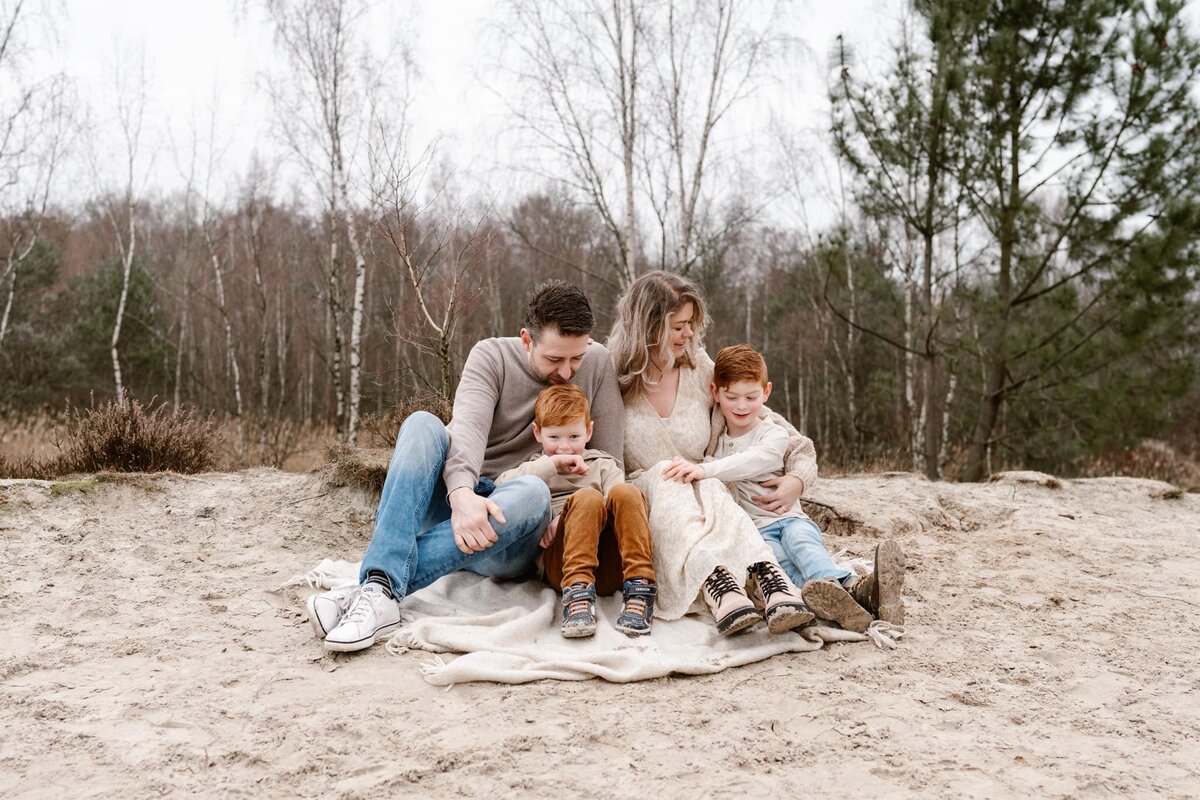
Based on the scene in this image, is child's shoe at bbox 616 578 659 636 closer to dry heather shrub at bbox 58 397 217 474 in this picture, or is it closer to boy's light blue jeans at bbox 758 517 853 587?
boy's light blue jeans at bbox 758 517 853 587

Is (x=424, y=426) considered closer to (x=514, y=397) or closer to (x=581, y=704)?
(x=514, y=397)

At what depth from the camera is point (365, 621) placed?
8.04 feet

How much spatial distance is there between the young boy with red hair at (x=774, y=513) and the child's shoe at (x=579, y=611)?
0.60 metres

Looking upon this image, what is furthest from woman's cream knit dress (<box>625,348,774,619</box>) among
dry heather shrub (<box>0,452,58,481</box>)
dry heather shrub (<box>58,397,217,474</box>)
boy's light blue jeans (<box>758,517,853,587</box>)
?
dry heather shrub (<box>0,452,58,481</box>)

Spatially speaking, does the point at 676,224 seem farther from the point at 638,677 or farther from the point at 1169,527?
the point at 638,677

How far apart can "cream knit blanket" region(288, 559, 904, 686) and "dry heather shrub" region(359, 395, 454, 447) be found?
5.13 ft

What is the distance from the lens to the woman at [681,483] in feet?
8.46

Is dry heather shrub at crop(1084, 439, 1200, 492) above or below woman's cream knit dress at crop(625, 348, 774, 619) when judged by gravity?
below

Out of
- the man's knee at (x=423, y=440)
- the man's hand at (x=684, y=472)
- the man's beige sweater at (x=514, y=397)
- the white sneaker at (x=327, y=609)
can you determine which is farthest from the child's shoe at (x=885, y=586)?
the white sneaker at (x=327, y=609)

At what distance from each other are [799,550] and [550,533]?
926mm

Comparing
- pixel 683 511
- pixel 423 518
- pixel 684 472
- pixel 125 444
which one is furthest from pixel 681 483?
pixel 125 444

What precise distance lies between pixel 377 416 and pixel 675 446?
3.46m

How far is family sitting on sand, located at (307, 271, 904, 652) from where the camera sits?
102 inches

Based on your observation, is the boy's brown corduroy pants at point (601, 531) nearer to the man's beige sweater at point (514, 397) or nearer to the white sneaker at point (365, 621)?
the man's beige sweater at point (514, 397)
